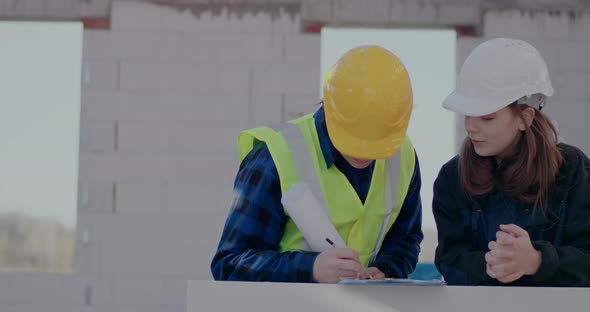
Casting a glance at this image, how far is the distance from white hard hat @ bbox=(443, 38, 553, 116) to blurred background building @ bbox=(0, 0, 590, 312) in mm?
2911

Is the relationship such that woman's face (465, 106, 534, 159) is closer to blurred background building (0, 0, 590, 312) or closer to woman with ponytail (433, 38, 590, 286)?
woman with ponytail (433, 38, 590, 286)

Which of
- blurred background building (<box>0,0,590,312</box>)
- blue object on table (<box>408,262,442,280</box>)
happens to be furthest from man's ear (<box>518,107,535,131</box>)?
blurred background building (<box>0,0,590,312</box>)

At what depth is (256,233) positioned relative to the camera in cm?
264

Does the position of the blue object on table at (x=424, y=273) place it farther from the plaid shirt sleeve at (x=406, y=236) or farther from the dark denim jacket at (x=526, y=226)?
the dark denim jacket at (x=526, y=226)

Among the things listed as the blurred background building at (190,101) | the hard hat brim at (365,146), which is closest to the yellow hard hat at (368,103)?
the hard hat brim at (365,146)

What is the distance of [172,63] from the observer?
567 centimetres

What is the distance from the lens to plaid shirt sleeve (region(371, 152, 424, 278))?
285 centimetres

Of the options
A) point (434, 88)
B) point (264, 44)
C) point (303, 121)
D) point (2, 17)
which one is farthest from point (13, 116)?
point (303, 121)

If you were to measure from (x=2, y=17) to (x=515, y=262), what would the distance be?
4134 mm

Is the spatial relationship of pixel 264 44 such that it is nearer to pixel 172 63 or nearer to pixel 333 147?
pixel 172 63

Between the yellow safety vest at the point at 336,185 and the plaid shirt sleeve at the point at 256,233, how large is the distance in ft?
0.12

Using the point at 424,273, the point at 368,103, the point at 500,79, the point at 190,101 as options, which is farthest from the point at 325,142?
the point at 190,101

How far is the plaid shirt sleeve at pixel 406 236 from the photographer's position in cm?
285

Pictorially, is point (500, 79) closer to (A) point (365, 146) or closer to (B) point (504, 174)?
(B) point (504, 174)
